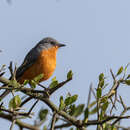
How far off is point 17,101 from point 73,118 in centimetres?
53

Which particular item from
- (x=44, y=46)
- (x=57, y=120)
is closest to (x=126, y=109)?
(x=57, y=120)

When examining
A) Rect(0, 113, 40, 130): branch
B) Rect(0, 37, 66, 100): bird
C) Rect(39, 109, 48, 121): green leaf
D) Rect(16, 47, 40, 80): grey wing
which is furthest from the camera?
Rect(0, 37, 66, 100): bird

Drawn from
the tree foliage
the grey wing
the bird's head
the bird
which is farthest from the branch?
the bird's head

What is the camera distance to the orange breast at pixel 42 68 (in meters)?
6.42

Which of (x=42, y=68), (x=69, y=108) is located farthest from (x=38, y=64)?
(x=69, y=108)

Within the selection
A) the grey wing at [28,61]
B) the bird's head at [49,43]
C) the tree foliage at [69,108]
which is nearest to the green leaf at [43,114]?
the tree foliage at [69,108]

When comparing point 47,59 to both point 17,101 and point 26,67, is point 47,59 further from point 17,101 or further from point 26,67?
point 17,101

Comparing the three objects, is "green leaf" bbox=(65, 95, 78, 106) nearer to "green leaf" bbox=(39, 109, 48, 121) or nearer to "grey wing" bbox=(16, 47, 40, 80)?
"green leaf" bbox=(39, 109, 48, 121)

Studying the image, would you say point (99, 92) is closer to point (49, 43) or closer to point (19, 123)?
point (19, 123)

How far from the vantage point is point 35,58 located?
682cm

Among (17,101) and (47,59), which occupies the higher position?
(47,59)

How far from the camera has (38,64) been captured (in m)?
6.63

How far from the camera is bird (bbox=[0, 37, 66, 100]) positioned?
20.9ft

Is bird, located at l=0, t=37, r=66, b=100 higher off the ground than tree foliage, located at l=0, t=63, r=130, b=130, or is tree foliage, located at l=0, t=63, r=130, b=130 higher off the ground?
bird, located at l=0, t=37, r=66, b=100
